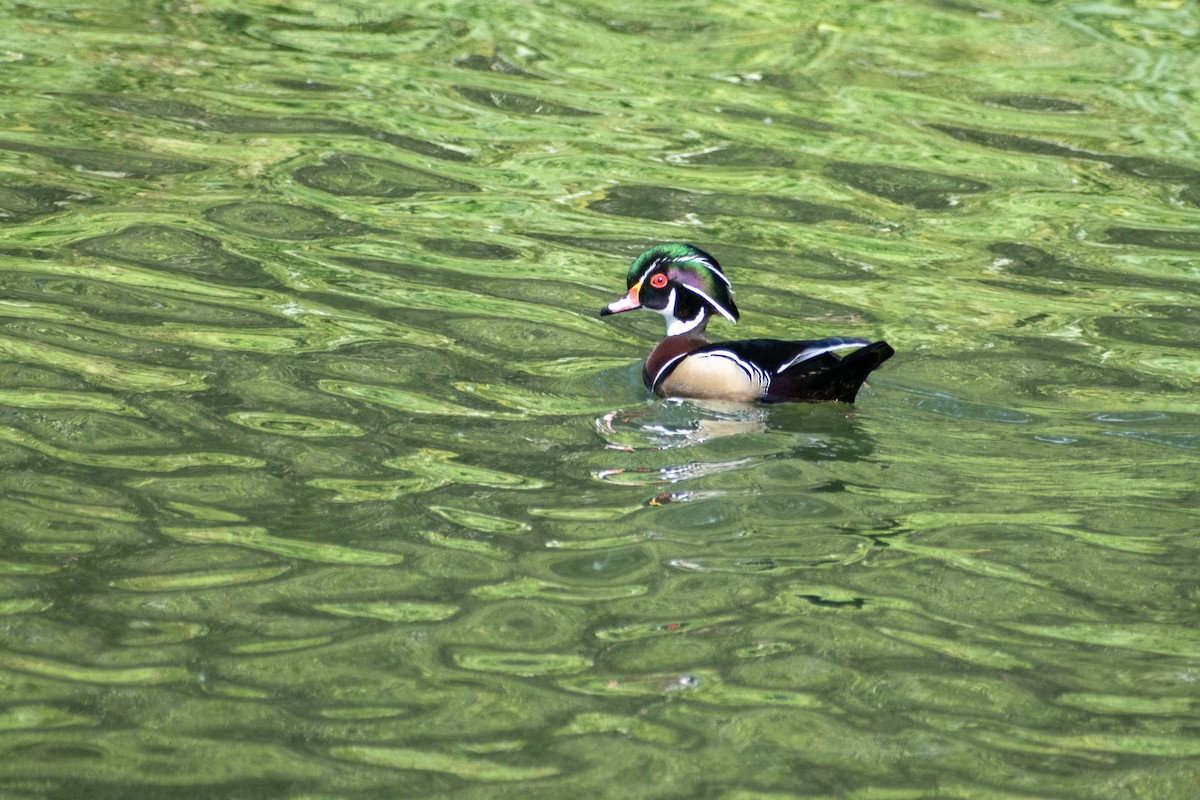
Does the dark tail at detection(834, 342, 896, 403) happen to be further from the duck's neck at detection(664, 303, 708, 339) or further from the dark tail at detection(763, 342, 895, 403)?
the duck's neck at detection(664, 303, 708, 339)

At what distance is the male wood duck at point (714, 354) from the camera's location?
26.4ft

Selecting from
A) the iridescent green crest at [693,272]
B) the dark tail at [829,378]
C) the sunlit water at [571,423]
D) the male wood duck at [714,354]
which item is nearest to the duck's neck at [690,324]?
the male wood duck at [714,354]

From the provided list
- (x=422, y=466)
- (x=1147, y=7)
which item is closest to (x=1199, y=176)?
(x=1147, y=7)

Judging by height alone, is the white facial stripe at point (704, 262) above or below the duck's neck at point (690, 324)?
above

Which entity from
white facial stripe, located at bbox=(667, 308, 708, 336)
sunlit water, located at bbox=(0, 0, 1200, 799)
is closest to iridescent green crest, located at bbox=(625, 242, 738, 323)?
white facial stripe, located at bbox=(667, 308, 708, 336)

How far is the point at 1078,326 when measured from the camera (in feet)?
32.4

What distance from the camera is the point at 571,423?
7.71 meters

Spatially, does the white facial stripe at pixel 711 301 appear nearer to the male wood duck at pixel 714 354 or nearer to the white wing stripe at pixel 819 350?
the male wood duck at pixel 714 354

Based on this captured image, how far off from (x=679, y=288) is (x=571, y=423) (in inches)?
67.1

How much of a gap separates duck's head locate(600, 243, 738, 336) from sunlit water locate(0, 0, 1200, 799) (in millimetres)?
380

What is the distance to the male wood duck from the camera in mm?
8039

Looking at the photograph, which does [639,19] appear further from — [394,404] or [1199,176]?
[394,404]

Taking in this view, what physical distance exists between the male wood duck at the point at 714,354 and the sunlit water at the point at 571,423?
195 mm

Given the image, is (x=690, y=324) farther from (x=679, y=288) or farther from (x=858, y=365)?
(x=858, y=365)
